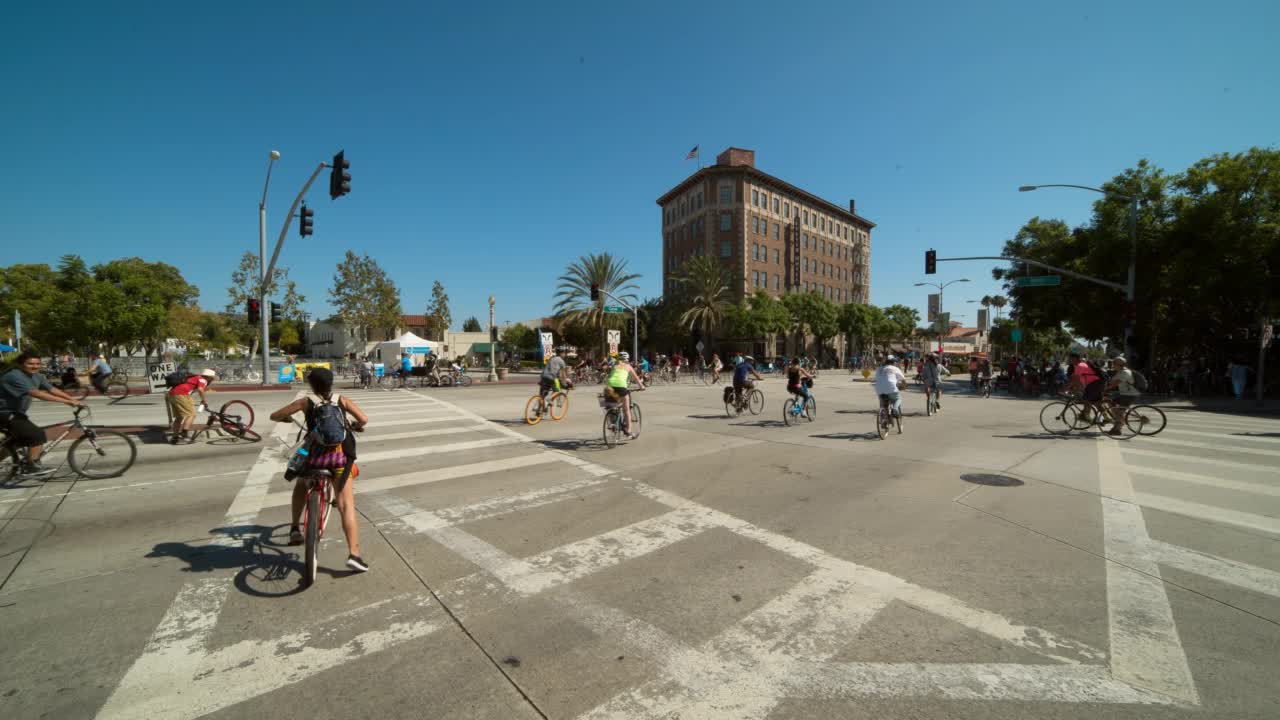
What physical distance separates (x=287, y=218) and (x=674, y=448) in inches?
734

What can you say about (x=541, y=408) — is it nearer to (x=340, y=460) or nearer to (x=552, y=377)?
(x=552, y=377)

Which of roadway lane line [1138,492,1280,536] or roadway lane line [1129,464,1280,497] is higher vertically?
roadway lane line [1129,464,1280,497]

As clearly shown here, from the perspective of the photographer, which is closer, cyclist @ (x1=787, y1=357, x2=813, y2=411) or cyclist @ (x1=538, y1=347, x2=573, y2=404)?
cyclist @ (x1=787, y1=357, x2=813, y2=411)

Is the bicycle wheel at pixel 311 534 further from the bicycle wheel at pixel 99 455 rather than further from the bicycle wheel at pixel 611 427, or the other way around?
the bicycle wheel at pixel 611 427

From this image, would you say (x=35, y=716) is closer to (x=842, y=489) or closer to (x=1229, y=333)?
(x=842, y=489)

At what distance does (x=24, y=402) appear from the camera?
22.1 ft

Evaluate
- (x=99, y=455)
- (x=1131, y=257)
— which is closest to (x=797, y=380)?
(x=99, y=455)

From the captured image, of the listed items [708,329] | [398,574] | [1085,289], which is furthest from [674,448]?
[708,329]

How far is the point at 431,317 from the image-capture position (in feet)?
212

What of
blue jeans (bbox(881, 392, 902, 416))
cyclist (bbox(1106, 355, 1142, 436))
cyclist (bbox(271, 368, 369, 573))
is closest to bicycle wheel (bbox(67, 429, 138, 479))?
cyclist (bbox(271, 368, 369, 573))

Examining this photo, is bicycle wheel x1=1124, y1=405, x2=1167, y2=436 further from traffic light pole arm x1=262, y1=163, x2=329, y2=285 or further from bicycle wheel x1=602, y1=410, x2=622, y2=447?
traffic light pole arm x1=262, y1=163, x2=329, y2=285

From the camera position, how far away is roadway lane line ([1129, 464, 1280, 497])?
6.59 meters

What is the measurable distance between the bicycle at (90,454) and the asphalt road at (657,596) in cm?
35

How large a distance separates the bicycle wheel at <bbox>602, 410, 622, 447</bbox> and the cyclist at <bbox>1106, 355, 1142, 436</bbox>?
33.8 ft
